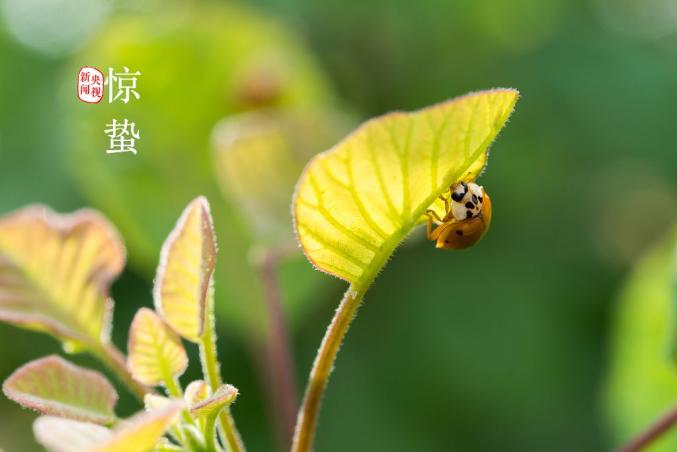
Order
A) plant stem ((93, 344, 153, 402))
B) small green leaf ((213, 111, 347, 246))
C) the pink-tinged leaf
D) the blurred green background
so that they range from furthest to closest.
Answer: the blurred green background → small green leaf ((213, 111, 347, 246)) → plant stem ((93, 344, 153, 402)) → the pink-tinged leaf

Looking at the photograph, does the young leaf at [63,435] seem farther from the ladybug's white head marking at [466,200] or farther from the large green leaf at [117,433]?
the ladybug's white head marking at [466,200]

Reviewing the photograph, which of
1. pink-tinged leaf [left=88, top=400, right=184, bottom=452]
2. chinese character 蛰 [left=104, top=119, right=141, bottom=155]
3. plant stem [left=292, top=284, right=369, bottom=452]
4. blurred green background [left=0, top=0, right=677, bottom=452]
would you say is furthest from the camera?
blurred green background [left=0, top=0, right=677, bottom=452]

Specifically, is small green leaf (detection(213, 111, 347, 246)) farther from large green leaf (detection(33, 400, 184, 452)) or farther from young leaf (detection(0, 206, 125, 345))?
large green leaf (detection(33, 400, 184, 452))

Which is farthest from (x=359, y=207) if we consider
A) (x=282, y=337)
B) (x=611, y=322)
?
(x=611, y=322)

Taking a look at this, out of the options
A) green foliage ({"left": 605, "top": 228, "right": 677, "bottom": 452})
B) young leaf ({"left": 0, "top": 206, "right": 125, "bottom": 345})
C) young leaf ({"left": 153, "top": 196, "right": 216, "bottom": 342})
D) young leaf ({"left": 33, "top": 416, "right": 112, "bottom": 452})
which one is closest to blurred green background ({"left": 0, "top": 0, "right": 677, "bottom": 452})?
green foliage ({"left": 605, "top": 228, "right": 677, "bottom": 452})

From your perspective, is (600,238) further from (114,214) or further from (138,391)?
(138,391)
